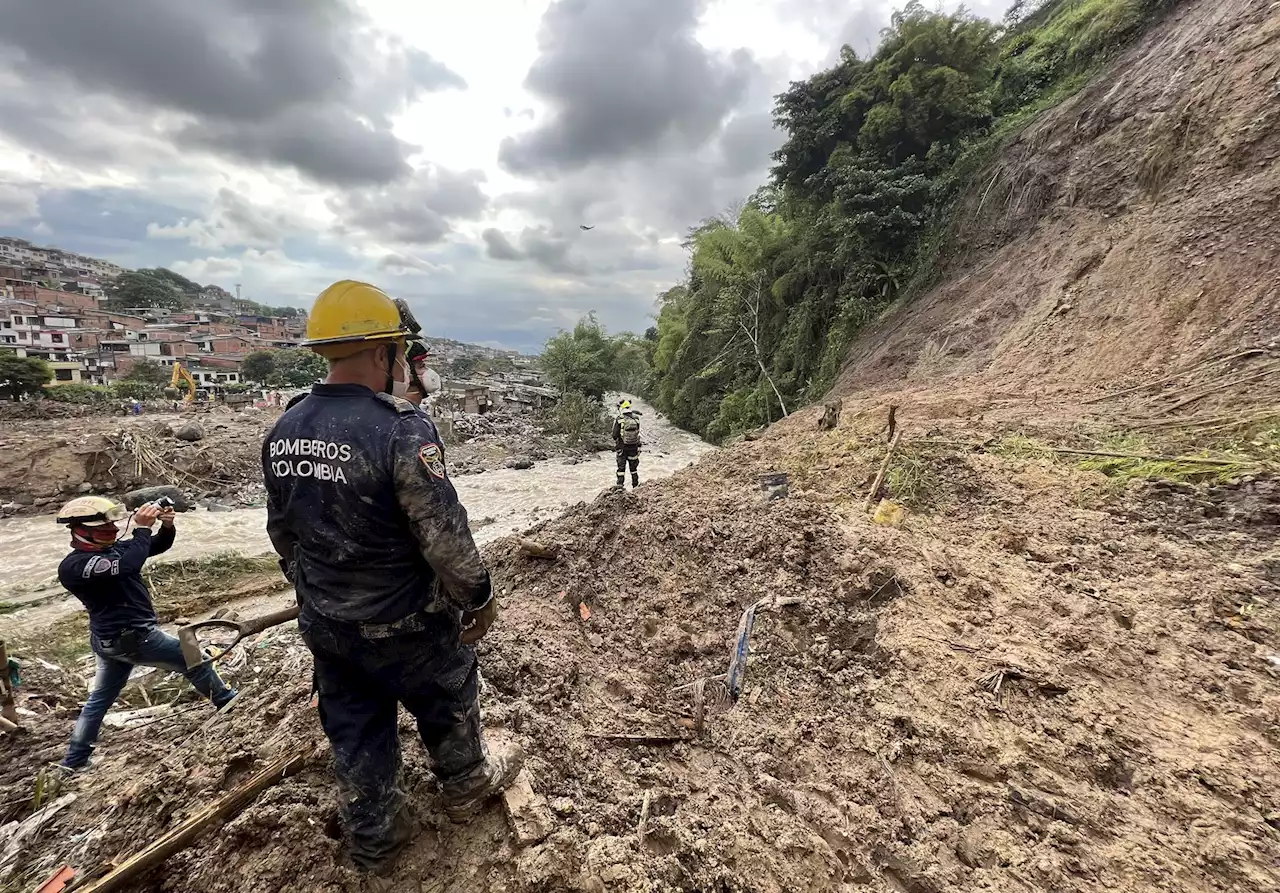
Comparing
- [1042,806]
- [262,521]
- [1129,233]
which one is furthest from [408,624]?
[262,521]

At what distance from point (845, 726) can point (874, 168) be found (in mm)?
13932

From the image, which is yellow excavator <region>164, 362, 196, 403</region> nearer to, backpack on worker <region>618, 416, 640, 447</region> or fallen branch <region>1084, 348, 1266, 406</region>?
backpack on worker <region>618, 416, 640, 447</region>

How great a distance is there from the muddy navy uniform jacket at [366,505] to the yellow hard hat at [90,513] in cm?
228

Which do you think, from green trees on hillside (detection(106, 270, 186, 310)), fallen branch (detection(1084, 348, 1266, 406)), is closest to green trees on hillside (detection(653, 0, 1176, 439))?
fallen branch (detection(1084, 348, 1266, 406))

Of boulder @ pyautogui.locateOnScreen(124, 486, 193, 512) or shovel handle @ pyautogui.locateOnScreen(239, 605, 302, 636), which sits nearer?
shovel handle @ pyautogui.locateOnScreen(239, 605, 302, 636)

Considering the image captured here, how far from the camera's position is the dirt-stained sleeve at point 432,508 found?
1615mm

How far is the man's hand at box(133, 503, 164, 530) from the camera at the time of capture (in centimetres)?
314

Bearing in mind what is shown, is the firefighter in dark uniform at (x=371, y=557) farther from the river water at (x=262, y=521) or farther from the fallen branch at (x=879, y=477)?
the river water at (x=262, y=521)

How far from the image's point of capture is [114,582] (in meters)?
3.16

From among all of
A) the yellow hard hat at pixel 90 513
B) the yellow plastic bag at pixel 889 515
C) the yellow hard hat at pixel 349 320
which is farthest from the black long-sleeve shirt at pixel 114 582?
the yellow plastic bag at pixel 889 515

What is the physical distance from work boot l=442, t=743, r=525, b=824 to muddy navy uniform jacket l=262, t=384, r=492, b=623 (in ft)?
2.28

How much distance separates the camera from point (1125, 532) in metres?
3.79

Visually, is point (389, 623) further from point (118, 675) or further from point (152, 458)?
point (152, 458)

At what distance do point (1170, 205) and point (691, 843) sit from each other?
11.4 meters
